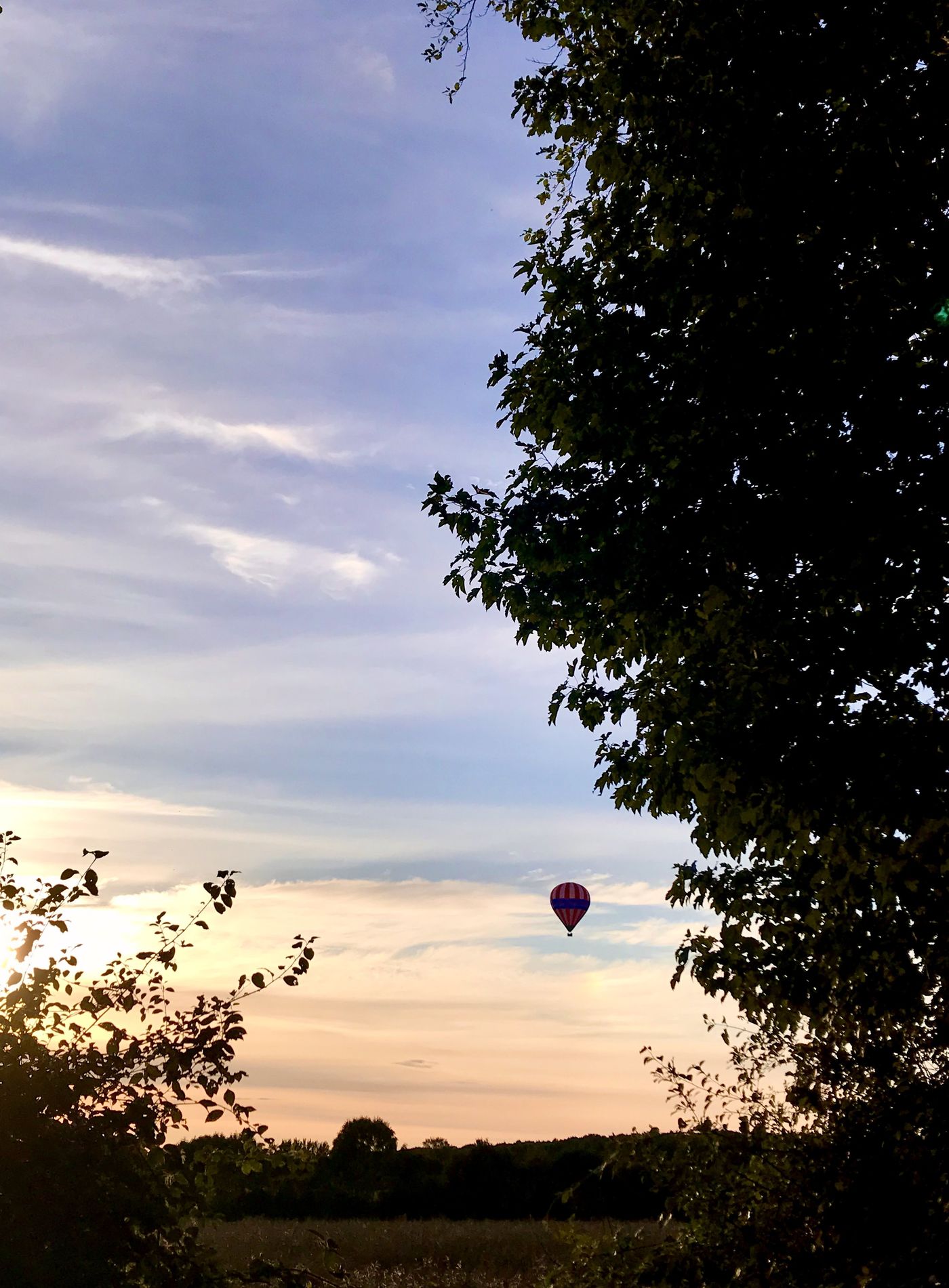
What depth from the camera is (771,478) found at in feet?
41.9

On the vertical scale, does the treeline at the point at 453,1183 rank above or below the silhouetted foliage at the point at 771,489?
below

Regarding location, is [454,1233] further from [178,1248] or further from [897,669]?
[178,1248]

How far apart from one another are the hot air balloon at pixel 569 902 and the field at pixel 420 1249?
9529 millimetres

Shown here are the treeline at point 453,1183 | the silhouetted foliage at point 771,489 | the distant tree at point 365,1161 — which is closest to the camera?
the silhouetted foliage at point 771,489

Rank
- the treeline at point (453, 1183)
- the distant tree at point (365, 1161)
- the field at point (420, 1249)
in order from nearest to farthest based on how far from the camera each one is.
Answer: the field at point (420, 1249) < the treeline at point (453, 1183) < the distant tree at point (365, 1161)

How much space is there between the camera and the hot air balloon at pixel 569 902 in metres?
38.6

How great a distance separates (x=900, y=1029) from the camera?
36.2ft

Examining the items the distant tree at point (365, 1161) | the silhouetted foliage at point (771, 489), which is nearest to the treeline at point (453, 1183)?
the distant tree at point (365, 1161)

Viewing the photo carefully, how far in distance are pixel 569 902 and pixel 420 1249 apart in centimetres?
1387

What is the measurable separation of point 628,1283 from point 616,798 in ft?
16.3

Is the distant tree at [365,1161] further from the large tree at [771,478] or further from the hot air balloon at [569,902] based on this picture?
the large tree at [771,478]

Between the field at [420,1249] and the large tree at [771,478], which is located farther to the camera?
the field at [420,1249]

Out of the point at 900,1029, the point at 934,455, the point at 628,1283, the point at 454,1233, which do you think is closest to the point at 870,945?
the point at 900,1029

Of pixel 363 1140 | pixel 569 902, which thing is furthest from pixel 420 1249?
pixel 363 1140
